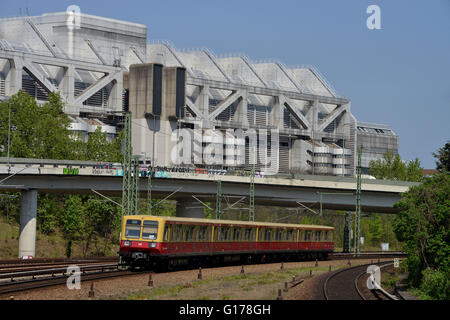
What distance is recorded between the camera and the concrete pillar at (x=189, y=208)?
332 feet

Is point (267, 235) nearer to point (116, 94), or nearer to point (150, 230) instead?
point (150, 230)

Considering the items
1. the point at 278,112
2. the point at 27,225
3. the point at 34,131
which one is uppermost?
the point at 278,112

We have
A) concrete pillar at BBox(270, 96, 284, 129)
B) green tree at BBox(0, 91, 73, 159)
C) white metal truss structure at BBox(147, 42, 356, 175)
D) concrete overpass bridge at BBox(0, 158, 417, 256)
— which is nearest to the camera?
concrete overpass bridge at BBox(0, 158, 417, 256)

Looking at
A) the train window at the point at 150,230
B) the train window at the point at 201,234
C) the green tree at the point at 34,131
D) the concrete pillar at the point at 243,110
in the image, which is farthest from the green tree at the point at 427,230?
the concrete pillar at the point at 243,110

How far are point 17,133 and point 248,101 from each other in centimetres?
8643

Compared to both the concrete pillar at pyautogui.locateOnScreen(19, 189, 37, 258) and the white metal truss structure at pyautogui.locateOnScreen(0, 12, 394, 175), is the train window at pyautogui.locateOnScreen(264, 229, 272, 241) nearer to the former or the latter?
the concrete pillar at pyautogui.locateOnScreen(19, 189, 37, 258)

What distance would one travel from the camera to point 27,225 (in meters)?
85.8

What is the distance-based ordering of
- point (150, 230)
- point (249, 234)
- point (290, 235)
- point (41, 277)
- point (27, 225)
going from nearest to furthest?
1. point (41, 277)
2. point (150, 230)
3. point (249, 234)
4. point (290, 235)
5. point (27, 225)

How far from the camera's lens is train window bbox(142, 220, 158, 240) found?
49.5 metres

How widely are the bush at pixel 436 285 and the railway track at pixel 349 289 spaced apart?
2782mm

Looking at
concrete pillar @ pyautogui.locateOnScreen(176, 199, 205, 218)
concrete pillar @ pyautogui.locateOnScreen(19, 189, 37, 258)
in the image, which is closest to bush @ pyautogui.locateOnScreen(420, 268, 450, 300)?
concrete pillar @ pyautogui.locateOnScreen(19, 189, 37, 258)

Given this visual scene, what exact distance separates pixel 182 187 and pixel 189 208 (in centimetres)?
784

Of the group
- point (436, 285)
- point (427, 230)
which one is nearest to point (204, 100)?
point (427, 230)
